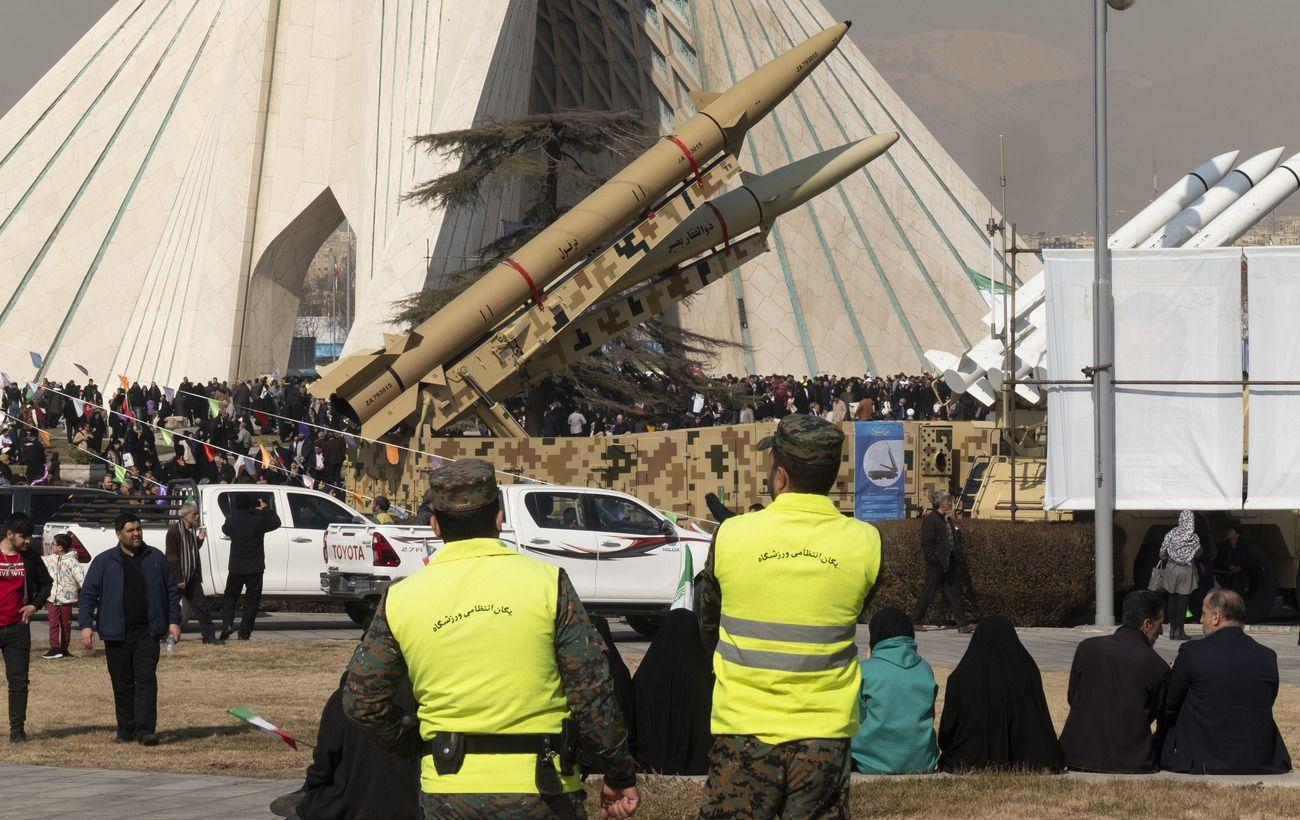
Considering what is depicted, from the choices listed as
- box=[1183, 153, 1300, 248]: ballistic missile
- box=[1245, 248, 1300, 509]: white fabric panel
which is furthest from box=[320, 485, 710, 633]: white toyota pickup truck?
box=[1183, 153, 1300, 248]: ballistic missile

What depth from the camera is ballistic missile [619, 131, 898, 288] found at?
23.2 meters

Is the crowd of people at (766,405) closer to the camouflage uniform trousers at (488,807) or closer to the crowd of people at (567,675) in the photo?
the crowd of people at (567,675)

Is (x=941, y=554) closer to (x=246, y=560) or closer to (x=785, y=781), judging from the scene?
(x=246, y=560)

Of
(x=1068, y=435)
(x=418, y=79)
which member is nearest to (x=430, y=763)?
(x=1068, y=435)

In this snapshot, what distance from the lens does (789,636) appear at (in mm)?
5320

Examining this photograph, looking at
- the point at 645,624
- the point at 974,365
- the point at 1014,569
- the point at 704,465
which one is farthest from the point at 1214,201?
the point at 645,624

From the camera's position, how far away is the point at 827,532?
541 cm

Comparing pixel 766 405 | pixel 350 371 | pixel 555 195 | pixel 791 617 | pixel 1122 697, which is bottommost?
pixel 1122 697

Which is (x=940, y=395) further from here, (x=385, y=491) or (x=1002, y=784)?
(x=1002, y=784)

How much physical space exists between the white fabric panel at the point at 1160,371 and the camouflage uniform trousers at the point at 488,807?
14488 millimetres

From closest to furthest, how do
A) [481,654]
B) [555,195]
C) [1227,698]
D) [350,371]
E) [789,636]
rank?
[481,654] < [789,636] < [1227,698] < [350,371] < [555,195]

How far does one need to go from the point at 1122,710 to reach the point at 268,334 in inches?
1507

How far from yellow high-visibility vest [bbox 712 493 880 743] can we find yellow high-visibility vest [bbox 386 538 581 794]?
33.6 inches

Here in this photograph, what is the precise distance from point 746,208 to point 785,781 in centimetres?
1865
